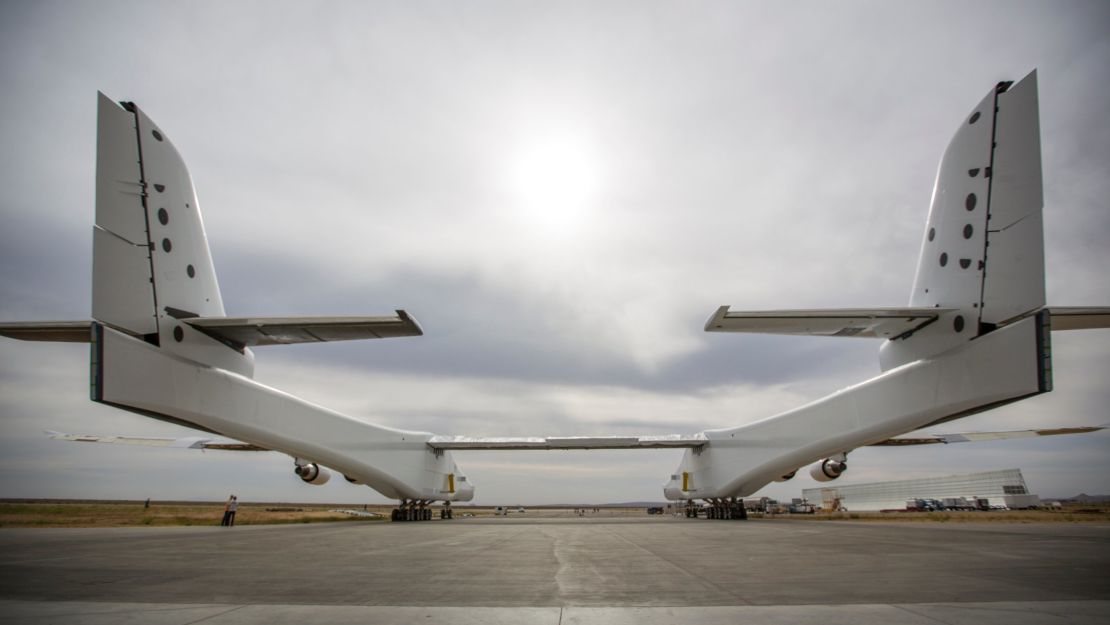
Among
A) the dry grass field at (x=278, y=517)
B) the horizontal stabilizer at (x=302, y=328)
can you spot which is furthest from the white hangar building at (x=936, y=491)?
the horizontal stabilizer at (x=302, y=328)

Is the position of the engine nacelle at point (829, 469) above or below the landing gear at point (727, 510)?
above

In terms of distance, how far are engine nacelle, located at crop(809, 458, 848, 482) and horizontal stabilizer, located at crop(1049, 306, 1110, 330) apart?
13.1m

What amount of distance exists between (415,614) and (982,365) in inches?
468

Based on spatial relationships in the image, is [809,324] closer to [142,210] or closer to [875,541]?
[875,541]

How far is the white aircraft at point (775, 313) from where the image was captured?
36.8ft

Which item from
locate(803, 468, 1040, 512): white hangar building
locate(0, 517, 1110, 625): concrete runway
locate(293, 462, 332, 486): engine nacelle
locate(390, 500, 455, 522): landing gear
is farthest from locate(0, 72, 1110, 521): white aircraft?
locate(803, 468, 1040, 512): white hangar building

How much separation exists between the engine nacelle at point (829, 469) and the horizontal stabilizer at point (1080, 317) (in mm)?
13095

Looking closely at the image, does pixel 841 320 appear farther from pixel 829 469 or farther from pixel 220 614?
pixel 829 469

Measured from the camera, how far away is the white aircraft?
1123 cm

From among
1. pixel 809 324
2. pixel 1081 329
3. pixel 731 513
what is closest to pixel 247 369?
pixel 809 324

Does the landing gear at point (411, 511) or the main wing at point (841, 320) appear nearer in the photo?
the main wing at point (841, 320)

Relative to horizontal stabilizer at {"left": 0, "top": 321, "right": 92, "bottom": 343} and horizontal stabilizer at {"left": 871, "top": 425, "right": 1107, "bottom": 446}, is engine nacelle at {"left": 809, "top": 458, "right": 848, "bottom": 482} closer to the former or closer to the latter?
horizontal stabilizer at {"left": 871, "top": 425, "right": 1107, "bottom": 446}

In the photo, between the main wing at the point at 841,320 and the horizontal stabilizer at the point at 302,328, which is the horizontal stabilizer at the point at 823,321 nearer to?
the main wing at the point at 841,320

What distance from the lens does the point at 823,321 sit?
1154 centimetres
